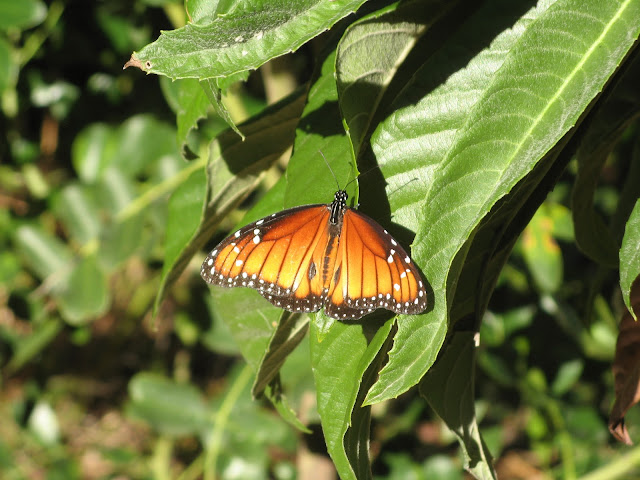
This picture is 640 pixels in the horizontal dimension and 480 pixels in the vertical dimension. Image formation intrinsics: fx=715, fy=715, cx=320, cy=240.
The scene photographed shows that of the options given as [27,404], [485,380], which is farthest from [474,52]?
[27,404]

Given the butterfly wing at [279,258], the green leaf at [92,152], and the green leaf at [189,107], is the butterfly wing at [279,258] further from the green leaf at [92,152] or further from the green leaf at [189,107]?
the green leaf at [92,152]

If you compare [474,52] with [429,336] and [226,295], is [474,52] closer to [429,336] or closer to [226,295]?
[429,336]

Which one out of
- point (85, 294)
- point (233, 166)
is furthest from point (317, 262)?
point (85, 294)

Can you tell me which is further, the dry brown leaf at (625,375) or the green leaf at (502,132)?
the dry brown leaf at (625,375)

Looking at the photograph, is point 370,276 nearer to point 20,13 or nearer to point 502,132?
point 502,132

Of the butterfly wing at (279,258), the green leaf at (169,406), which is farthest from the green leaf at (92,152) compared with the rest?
the butterfly wing at (279,258)
